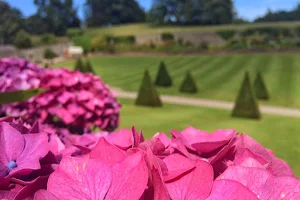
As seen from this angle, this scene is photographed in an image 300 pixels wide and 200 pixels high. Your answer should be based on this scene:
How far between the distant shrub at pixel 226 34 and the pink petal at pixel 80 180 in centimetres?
6998

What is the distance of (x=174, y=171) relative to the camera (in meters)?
1.05

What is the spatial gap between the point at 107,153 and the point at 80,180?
0.14 metres

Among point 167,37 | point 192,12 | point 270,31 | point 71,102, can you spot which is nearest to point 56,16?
point 192,12

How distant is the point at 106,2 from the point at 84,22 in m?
8.17

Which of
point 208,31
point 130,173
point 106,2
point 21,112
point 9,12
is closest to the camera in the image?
point 130,173

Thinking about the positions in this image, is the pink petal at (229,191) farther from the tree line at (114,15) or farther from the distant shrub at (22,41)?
the tree line at (114,15)

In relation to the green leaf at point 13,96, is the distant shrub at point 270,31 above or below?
below

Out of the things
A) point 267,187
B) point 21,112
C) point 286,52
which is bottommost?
point 286,52

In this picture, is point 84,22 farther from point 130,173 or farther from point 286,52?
point 130,173

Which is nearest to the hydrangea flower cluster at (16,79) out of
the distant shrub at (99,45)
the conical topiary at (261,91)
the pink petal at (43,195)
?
the pink petal at (43,195)

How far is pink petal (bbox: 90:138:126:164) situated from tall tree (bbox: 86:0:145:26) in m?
107

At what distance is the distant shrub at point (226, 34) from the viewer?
68.9 meters

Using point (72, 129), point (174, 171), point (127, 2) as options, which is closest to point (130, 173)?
point (174, 171)

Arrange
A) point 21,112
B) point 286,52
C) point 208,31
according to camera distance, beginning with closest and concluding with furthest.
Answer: point 21,112 < point 286,52 < point 208,31
